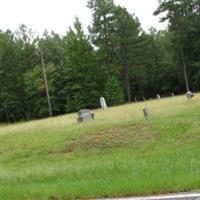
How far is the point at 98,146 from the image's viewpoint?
17672 mm

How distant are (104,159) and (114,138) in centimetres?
290

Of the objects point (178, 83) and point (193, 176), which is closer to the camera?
point (193, 176)

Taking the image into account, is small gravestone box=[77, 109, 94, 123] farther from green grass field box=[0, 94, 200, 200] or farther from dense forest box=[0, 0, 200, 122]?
dense forest box=[0, 0, 200, 122]

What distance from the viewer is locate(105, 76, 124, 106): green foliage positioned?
212 ft

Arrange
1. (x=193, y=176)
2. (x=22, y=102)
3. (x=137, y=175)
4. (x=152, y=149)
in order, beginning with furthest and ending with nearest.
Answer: (x=22, y=102)
(x=152, y=149)
(x=137, y=175)
(x=193, y=176)

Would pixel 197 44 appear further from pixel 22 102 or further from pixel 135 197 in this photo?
pixel 135 197

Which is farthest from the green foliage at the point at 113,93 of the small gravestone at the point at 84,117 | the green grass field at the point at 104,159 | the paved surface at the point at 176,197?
the paved surface at the point at 176,197

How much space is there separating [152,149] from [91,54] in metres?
54.7

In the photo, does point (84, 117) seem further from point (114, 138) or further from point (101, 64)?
point (101, 64)

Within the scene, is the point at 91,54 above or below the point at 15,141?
above

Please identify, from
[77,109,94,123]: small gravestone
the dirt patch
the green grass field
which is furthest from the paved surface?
[77,109,94,123]: small gravestone

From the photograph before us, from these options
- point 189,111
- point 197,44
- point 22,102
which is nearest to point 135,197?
point 189,111

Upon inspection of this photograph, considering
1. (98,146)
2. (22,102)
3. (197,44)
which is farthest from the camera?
(22,102)

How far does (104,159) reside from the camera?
15.3m
